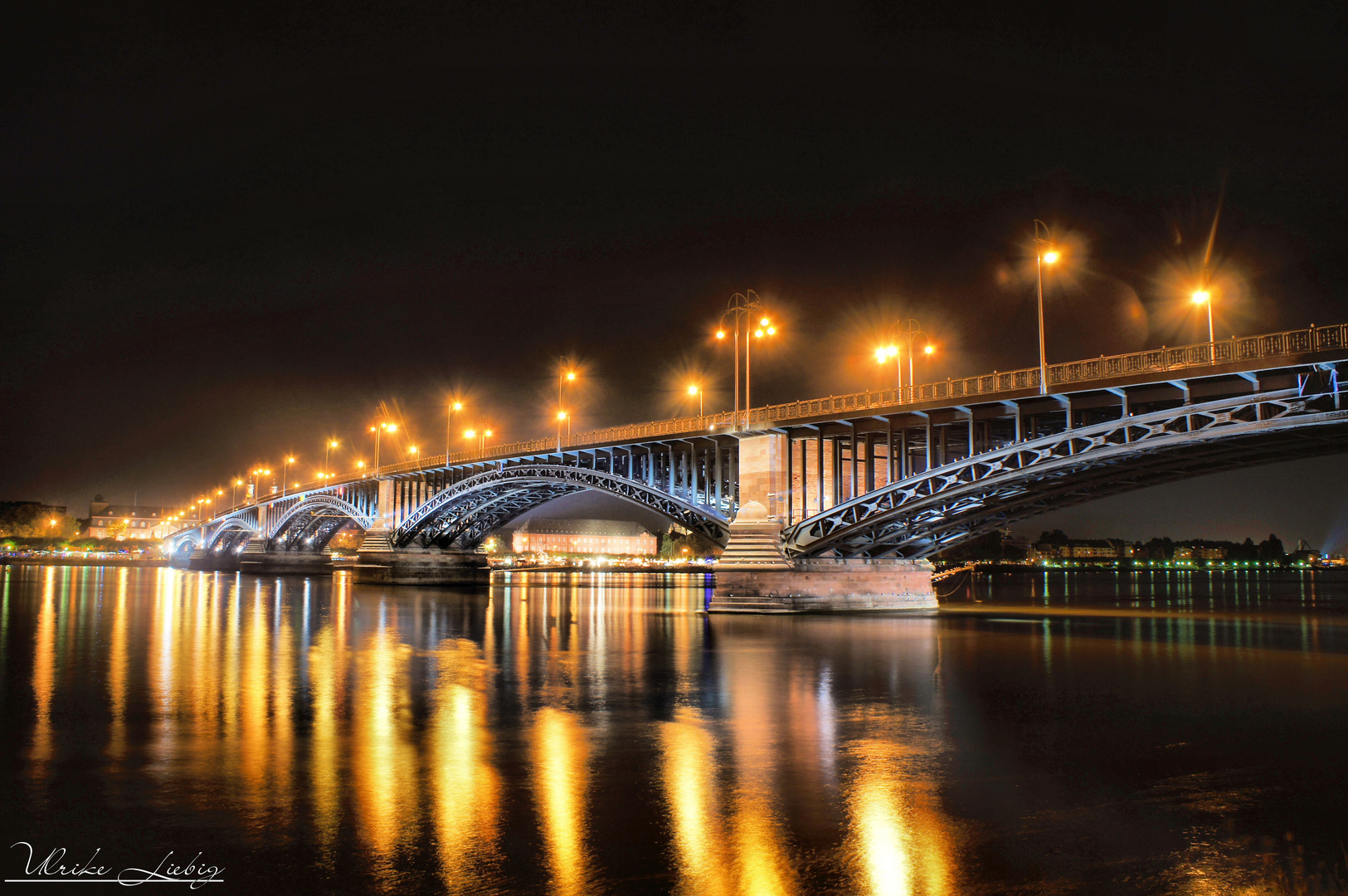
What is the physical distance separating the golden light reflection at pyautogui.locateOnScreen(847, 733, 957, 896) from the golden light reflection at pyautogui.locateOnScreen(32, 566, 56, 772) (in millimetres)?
9433

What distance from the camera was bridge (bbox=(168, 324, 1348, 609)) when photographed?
104ft

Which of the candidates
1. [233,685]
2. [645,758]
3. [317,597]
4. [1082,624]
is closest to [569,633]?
[233,685]

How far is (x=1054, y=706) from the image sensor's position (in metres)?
15.9

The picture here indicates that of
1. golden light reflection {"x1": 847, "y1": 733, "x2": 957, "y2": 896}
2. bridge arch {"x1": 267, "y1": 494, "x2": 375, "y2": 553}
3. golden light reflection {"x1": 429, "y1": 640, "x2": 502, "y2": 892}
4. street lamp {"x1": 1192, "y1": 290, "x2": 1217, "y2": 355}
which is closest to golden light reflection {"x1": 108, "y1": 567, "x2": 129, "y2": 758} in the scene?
golden light reflection {"x1": 429, "y1": 640, "x2": 502, "y2": 892}

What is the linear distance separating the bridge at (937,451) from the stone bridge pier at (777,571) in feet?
0.30

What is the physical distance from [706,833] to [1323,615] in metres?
58.2

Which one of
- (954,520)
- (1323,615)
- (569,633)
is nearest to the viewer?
(569,633)

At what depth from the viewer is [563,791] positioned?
942 centimetres

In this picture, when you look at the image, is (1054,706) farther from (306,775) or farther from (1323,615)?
(1323,615)

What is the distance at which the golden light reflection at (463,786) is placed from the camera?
709 centimetres

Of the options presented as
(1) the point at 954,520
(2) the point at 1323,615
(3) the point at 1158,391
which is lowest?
(2) the point at 1323,615

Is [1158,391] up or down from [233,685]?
up

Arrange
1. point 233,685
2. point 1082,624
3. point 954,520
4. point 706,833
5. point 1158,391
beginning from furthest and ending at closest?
point 954,520
point 1082,624
point 1158,391
point 233,685
point 706,833
